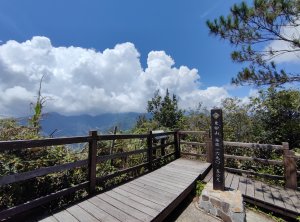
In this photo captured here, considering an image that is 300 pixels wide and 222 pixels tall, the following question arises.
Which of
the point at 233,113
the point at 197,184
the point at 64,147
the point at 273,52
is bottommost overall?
the point at 197,184

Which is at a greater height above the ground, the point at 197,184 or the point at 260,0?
the point at 260,0

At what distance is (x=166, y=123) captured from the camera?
1847 centimetres

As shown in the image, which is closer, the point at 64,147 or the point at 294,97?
the point at 64,147

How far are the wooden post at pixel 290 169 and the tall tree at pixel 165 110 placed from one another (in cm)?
1278

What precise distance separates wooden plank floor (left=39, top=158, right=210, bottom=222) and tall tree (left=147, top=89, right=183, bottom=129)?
12847 millimetres

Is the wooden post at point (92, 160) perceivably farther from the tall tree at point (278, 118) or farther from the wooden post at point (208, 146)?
the tall tree at point (278, 118)

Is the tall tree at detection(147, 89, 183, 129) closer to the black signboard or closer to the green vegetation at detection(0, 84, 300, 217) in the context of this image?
the green vegetation at detection(0, 84, 300, 217)

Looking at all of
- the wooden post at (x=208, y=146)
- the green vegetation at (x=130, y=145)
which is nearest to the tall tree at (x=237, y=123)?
the green vegetation at (x=130, y=145)

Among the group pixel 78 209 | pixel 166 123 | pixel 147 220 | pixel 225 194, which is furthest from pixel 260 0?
pixel 166 123

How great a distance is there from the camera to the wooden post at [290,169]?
204 inches

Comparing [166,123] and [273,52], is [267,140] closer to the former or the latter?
[273,52]

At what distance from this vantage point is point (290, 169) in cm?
522

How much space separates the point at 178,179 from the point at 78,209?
2632mm

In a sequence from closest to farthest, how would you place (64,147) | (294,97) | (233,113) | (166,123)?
(64,147) → (294,97) → (233,113) → (166,123)
